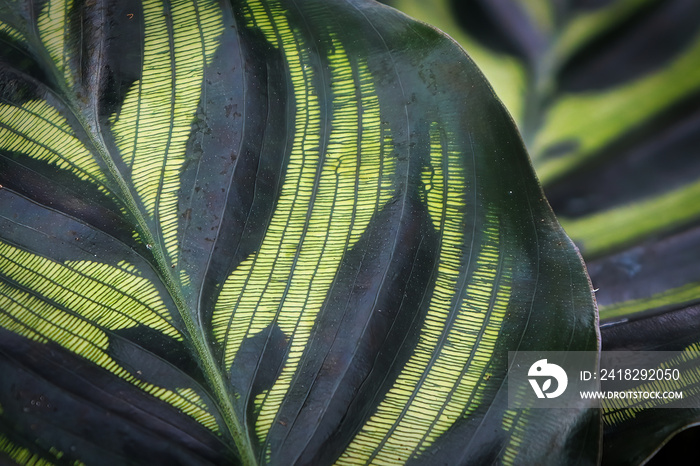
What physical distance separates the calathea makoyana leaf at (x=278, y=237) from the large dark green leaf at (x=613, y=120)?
25 centimetres

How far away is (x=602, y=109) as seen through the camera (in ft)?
2.41

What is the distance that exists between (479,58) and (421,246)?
381 mm

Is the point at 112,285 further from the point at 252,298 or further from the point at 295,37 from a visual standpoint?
the point at 295,37

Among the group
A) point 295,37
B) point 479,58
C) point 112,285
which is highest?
point 479,58

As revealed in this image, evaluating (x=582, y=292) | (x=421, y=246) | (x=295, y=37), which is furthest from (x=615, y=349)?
(x=295, y=37)

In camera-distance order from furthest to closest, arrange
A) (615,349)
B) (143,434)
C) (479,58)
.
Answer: (479,58) → (615,349) → (143,434)

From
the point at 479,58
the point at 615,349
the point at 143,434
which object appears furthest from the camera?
the point at 479,58

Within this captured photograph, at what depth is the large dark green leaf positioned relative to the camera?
0.68 meters
